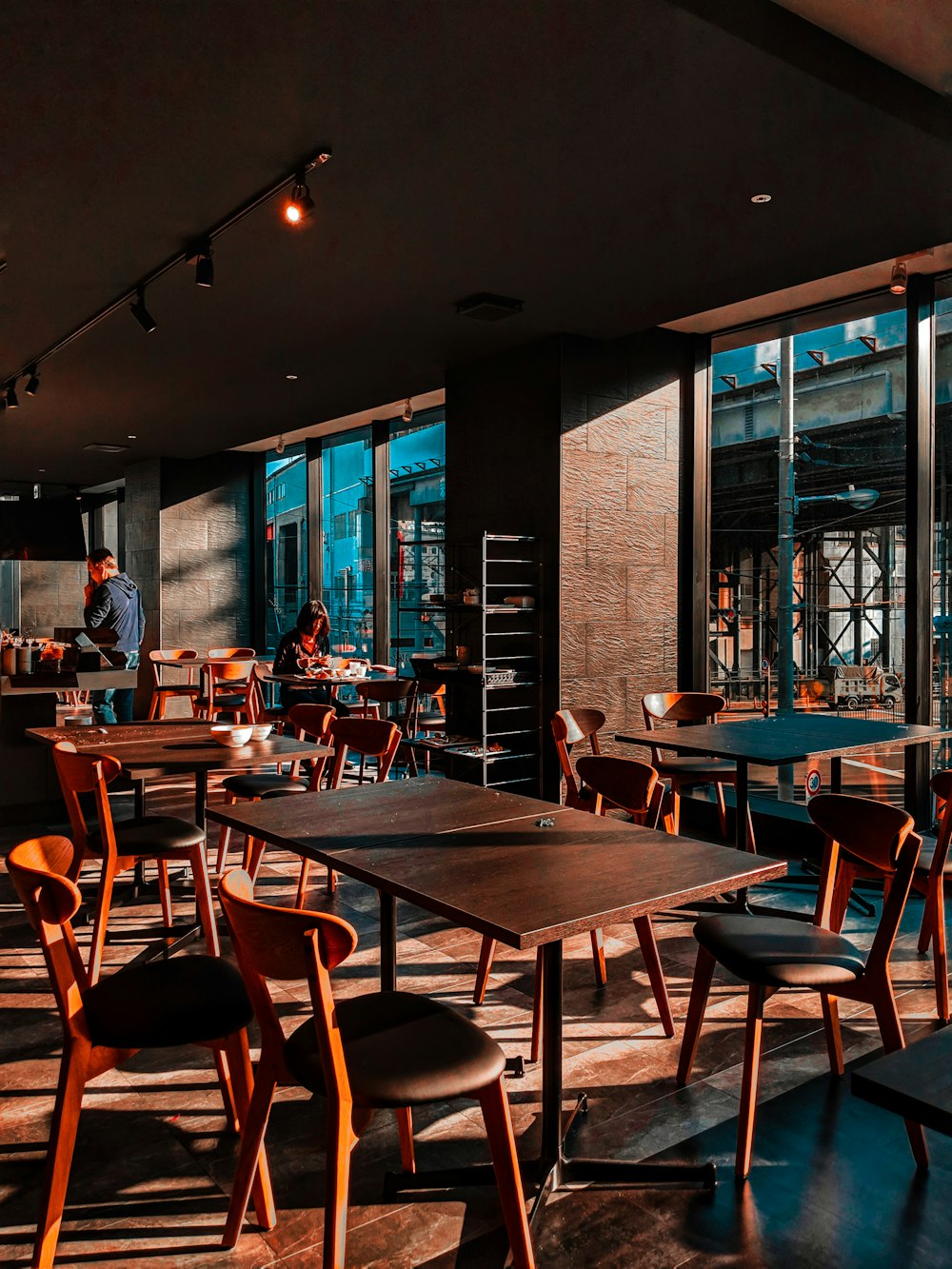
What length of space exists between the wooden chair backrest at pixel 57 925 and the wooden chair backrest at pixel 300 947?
34 centimetres

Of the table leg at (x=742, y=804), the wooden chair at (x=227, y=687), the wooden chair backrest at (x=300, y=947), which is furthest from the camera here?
the wooden chair at (x=227, y=687)

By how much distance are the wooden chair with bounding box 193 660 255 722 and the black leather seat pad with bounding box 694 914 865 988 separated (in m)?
4.66

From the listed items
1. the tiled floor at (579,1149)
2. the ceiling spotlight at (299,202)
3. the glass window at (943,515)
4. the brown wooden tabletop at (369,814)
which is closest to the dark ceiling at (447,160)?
the ceiling spotlight at (299,202)

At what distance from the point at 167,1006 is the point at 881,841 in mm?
1780

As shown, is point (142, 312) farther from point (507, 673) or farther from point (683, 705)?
→ point (683, 705)

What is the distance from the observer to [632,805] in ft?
10.3

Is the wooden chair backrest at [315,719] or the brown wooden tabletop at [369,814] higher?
the wooden chair backrest at [315,719]

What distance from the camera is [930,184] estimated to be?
368cm

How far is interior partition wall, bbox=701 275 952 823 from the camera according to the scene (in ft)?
16.6

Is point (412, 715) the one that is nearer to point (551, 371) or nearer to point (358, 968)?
point (551, 371)

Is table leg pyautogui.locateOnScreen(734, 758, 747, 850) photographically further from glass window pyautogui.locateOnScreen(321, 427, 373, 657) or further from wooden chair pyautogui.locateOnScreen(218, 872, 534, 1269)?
glass window pyautogui.locateOnScreen(321, 427, 373, 657)

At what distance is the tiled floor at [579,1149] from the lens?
2090 millimetres

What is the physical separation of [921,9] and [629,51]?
2.96 ft

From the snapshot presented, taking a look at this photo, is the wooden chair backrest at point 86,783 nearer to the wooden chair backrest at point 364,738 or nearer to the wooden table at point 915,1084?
the wooden chair backrest at point 364,738
